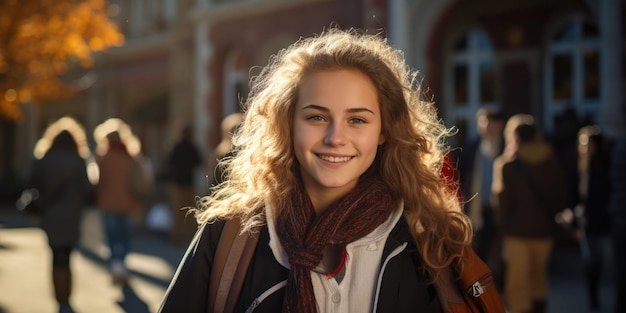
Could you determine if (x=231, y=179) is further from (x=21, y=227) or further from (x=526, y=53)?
(x=21, y=227)

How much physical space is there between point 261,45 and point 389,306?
16656 millimetres

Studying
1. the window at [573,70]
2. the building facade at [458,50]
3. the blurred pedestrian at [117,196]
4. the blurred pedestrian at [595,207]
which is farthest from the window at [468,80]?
the blurred pedestrian at [117,196]

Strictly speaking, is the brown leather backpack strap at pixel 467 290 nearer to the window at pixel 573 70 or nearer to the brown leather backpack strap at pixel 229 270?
the brown leather backpack strap at pixel 229 270

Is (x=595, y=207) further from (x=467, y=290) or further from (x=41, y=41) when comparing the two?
(x=41, y=41)

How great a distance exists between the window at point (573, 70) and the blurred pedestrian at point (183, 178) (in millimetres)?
6339

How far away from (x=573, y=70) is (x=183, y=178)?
23.4ft

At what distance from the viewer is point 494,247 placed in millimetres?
8688

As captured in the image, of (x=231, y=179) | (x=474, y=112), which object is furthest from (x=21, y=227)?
(x=231, y=179)

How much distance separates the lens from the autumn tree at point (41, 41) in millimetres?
16688

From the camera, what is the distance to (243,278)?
2.33 m

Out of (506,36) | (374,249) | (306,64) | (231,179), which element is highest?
(506,36)

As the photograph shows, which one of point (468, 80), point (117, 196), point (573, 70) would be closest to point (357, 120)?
point (117, 196)

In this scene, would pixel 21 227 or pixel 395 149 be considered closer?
pixel 395 149

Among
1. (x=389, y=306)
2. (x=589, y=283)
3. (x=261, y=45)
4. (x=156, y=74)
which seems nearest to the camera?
(x=389, y=306)
